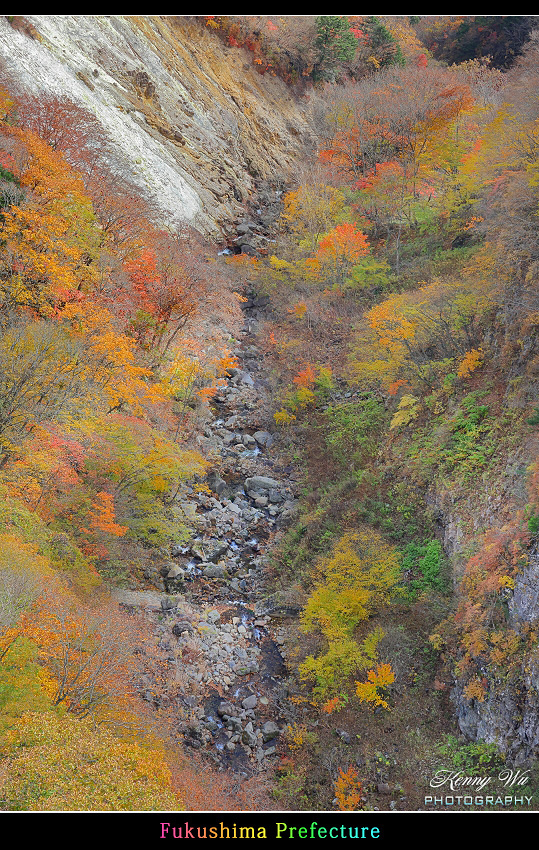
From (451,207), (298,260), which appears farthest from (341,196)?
(451,207)

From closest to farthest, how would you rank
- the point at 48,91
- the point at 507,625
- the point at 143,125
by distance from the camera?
the point at 507,625 < the point at 48,91 < the point at 143,125

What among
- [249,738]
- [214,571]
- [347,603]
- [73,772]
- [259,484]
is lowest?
[249,738]

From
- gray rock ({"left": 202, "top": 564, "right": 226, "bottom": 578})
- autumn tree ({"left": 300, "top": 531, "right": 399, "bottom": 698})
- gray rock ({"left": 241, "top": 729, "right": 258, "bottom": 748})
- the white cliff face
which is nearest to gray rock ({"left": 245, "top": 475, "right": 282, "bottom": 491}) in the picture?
gray rock ({"left": 202, "top": 564, "right": 226, "bottom": 578})

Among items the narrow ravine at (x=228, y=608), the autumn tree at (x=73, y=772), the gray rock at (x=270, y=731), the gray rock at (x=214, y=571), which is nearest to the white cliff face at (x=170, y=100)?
the narrow ravine at (x=228, y=608)

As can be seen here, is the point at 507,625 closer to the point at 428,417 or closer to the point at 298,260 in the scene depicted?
the point at 428,417

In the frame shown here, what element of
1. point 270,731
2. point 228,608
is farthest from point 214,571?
point 270,731

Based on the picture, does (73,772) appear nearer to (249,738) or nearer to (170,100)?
(249,738)

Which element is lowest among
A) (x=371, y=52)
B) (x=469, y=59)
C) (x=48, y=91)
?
(x=469, y=59)

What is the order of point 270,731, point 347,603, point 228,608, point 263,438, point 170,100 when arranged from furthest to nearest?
point 170,100, point 263,438, point 228,608, point 347,603, point 270,731
